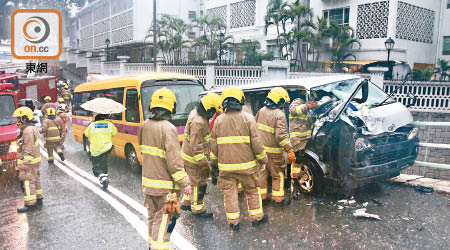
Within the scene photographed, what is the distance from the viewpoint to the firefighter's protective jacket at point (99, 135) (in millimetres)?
6949

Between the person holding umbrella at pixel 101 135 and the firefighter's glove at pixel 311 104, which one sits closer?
the firefighter's glove at pixel 311 104

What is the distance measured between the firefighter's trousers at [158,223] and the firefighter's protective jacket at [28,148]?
3120 millimetres

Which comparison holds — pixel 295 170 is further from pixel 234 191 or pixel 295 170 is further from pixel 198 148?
pixel 198 148

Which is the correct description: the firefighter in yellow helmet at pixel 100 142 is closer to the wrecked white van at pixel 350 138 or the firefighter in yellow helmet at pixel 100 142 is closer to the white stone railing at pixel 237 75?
the wrecked white van at pixel 350 138

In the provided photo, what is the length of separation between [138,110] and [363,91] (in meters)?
4.61

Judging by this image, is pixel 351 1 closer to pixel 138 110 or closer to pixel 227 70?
pixel 227 70

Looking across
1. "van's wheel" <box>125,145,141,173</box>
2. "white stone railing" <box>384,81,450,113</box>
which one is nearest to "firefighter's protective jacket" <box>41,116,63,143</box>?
"van's wheel" <box>125,145,141,173</box>

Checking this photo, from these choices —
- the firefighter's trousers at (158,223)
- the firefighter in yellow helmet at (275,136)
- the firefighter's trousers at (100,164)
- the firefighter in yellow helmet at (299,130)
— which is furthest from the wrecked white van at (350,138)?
the firefighter's trousers at (100,164)

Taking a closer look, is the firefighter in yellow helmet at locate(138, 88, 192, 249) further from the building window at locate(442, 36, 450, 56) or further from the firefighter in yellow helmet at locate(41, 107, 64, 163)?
the building window at locate(442, 36, 450, 56)

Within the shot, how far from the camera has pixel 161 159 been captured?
3.81m

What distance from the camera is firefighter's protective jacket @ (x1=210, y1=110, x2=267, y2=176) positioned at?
15.1 feet

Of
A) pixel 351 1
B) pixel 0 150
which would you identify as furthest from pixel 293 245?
pixel 351 1

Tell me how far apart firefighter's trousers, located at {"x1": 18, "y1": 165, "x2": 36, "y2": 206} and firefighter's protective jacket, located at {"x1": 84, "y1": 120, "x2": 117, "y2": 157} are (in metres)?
1.29

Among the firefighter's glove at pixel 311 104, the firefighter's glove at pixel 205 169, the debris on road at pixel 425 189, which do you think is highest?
the firefighter's glove at pixel 311 104
